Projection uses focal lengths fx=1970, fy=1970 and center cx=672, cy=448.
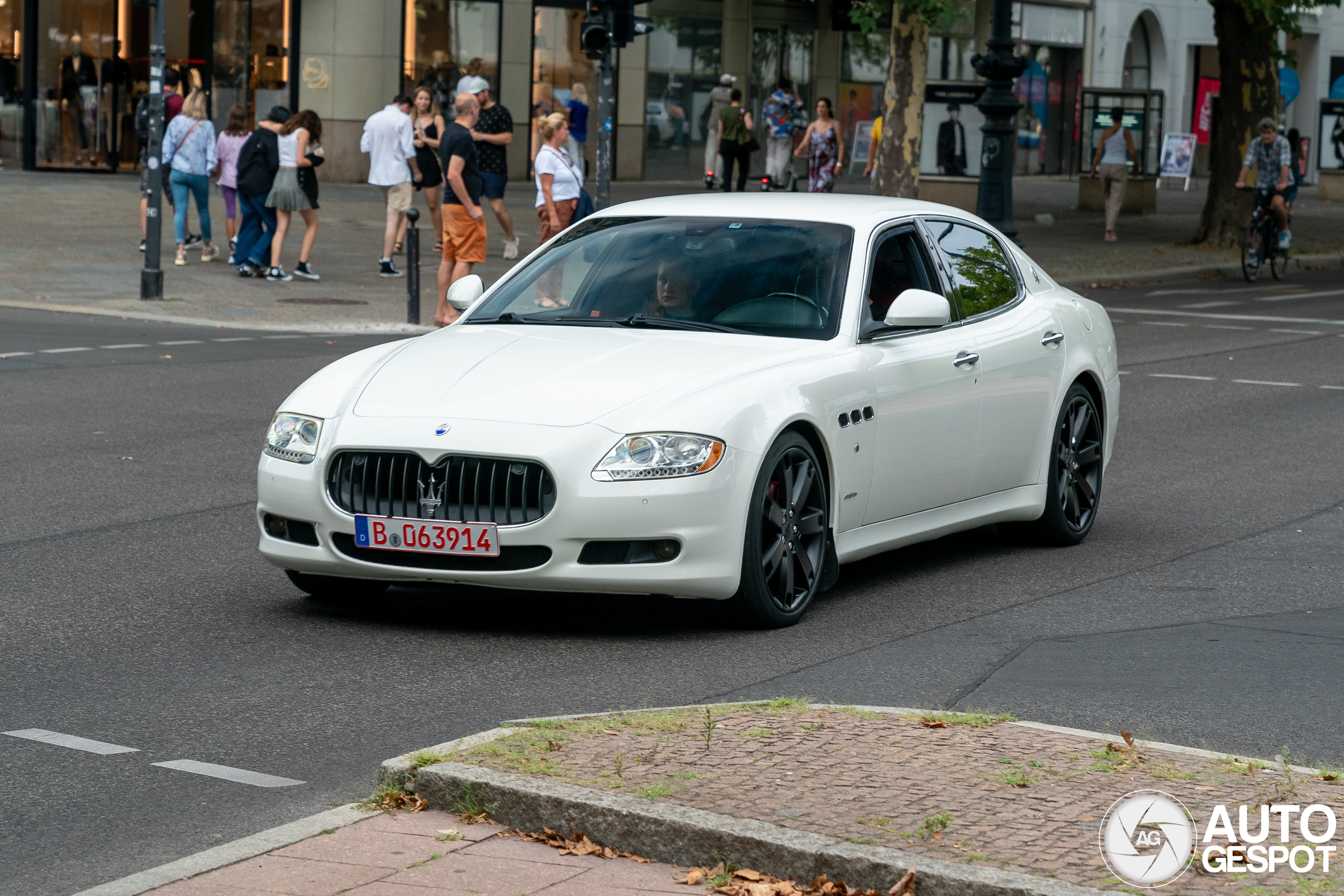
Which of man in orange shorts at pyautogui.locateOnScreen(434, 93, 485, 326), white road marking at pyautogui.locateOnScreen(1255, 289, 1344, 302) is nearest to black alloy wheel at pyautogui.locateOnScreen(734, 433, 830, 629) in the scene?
man in orange shorts at pyautogui.locateOnScreen(434, 93, 485, 326)

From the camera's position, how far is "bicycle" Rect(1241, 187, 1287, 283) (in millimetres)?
26344

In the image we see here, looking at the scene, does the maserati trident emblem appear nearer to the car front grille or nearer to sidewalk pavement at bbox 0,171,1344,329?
the car front grille

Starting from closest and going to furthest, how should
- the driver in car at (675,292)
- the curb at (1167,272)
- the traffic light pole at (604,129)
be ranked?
the driver in car at (675,292) → the traffic light pole at (604,129) → the curb at (1167,272)

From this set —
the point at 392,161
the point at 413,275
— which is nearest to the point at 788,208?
the point at 413,275

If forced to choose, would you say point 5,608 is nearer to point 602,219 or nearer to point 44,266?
point 602,219

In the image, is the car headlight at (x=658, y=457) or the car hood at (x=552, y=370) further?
the car hood at (x=552, y=370)

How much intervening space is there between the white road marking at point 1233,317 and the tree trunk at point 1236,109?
8741 mm

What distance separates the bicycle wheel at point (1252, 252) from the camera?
26.7 m

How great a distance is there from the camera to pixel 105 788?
4918mm

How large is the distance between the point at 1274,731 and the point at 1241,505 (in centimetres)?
456

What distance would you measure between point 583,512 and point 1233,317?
1632cm

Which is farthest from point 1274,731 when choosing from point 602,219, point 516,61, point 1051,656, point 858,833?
point 516,61

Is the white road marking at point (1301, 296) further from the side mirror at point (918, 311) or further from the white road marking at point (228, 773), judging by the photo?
the white road marking at point (228, 773)

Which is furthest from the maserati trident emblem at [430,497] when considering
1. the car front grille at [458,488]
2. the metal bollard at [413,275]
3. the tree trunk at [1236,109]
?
the tree trunk at [1236,109]
